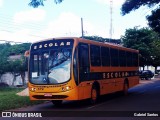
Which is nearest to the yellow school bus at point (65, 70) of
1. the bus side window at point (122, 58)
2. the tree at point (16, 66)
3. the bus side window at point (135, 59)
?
the bus side window at point (122, 58)

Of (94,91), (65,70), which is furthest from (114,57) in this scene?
(65,70)

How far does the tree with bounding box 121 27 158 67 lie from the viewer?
160 feet

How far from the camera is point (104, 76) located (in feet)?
57.1

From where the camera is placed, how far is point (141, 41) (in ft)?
162

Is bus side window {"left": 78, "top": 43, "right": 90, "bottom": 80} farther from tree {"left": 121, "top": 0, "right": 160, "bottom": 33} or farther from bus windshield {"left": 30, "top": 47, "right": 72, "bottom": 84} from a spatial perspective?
tree {"left": 121, "top": 0, "right": 160, "bottom": 33}

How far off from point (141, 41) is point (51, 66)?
36520 mm

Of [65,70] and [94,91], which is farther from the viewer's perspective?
[94,91]

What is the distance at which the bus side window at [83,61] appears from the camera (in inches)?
577

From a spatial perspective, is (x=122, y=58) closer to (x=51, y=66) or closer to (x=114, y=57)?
(x=114, y=57)

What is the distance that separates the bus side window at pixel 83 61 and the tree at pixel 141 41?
34.1 m

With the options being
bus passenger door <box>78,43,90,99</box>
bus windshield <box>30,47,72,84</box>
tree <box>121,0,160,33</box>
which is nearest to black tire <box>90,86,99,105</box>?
bus passenger door <box>78,43,90,99</box>

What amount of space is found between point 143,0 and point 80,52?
346 inches

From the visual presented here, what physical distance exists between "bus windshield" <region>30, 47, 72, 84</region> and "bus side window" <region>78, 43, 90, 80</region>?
59 cm

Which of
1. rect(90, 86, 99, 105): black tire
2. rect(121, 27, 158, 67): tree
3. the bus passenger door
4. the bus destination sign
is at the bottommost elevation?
rect(90, 86, 99, 105): black tire
